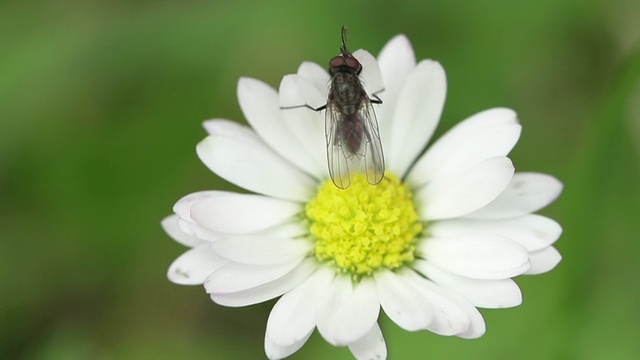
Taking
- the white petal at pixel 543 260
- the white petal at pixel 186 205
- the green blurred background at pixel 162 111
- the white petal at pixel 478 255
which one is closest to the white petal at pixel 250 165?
the white petal at pixel 186 205

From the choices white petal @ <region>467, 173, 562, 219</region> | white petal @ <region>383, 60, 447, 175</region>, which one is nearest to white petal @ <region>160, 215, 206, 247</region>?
white petal @ <region>383, 60, 447, 175</region>

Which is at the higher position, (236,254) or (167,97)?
(167,97)

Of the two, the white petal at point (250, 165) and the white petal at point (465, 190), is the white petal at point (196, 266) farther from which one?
the white petal at point (465, 190)

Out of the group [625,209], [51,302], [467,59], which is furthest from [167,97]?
[625,209]

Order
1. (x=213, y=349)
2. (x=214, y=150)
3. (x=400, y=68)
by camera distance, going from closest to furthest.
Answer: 1. (x=214, y=150)
2. (x=400, y=68)
3. (x=213, y=349)

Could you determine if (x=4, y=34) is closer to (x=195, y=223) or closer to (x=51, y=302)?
(x=51, y=302)

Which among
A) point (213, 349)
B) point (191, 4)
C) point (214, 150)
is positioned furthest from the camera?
point (191, 4)

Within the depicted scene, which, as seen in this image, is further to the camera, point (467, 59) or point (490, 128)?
point (467, 59)
